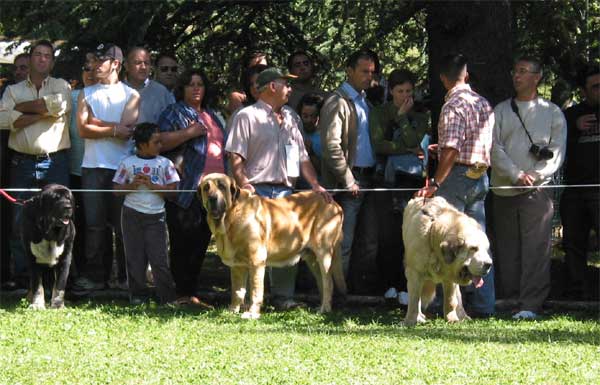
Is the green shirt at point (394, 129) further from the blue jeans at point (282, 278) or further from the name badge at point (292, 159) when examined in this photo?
the blue jeans at point (282, 278)

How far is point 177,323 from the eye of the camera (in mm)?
8750

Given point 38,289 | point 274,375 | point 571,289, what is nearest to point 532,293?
point 571,289

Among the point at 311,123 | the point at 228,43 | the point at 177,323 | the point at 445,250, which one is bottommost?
the point at 177,323

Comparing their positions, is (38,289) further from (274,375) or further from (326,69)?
(326,69)

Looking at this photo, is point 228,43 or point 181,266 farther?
point 228,43

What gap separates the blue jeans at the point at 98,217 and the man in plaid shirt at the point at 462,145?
9.86 ft

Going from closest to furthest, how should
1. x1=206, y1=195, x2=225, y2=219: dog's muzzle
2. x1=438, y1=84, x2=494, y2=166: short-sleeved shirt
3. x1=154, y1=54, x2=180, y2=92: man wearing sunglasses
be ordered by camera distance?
x1=438, y1=84, x2=494, y2=166: short-sleeved shirt → x1=206, y1=195, x2=225, y2=219: dog's muzzle → x1=154, y1=54, x2=180, y2=92: man wearing sunglasses

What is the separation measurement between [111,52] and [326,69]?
3.95 meters

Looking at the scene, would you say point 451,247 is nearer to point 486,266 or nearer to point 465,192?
point 486,266

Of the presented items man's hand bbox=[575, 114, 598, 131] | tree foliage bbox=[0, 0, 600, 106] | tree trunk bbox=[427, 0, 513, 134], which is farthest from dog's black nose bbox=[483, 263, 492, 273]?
tree foliage bbox=[0, 0, 600, 106]

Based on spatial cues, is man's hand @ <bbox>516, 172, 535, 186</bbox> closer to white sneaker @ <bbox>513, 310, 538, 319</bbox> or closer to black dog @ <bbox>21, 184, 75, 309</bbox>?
white sneaker @ <bbox>513, 310, 538, 319</bbox>

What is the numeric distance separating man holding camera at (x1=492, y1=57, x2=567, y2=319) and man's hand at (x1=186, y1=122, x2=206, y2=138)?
2.66 meters

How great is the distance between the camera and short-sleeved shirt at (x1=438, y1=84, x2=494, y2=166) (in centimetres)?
888

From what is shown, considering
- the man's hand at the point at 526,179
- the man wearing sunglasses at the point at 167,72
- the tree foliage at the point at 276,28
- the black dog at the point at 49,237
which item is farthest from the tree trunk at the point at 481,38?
the black dog at the point at 49,237
